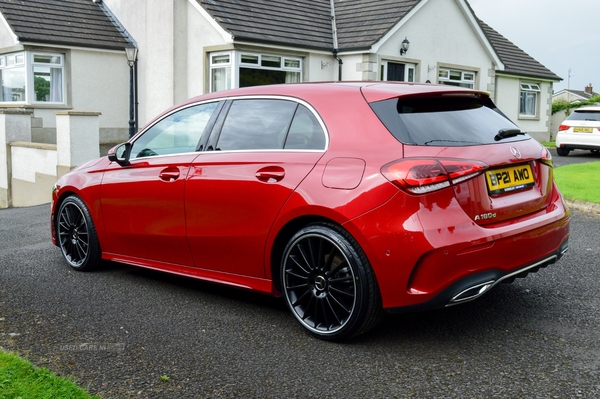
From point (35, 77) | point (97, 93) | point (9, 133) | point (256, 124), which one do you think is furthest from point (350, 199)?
point (97, 93)

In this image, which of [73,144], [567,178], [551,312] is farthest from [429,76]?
[551,312]

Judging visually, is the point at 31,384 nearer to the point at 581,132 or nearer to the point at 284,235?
the point at 284,235

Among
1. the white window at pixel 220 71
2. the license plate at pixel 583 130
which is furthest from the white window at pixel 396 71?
the license plate at pixel 583 130

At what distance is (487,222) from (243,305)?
6.82 feet

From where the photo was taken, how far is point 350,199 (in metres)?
4.11

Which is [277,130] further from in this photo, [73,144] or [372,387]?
[73,144]

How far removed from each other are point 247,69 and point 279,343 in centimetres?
1612

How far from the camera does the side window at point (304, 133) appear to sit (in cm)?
450

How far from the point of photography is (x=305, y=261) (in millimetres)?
4402

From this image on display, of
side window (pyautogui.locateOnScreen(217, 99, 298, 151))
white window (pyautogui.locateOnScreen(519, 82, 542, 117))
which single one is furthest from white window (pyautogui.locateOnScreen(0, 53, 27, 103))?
white window (pyautogui.locateOnScreen(519, 82, 542, 117))

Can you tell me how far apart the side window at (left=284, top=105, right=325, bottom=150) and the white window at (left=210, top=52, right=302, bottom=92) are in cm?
1490

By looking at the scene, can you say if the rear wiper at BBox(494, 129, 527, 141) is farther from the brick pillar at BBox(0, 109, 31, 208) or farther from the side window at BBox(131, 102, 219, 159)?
the brick pillar at BBox(0, 109, 31, 208)

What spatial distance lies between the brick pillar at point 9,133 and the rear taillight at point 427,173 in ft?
49.4

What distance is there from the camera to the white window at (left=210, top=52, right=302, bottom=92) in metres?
19.4
